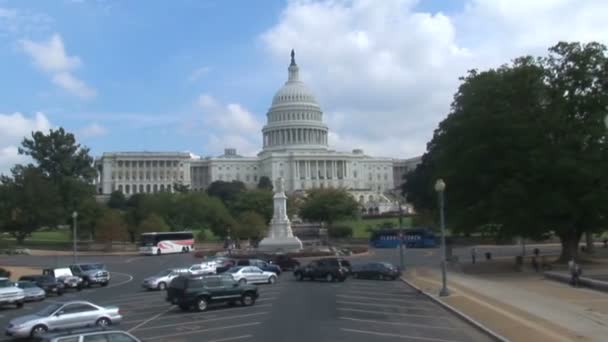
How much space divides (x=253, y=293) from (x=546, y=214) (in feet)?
82.9

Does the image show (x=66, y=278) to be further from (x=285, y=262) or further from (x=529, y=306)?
(x=529, y=306)

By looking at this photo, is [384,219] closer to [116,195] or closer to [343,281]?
[116,195]

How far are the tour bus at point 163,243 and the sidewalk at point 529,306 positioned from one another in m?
54.0

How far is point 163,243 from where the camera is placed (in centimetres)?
9669

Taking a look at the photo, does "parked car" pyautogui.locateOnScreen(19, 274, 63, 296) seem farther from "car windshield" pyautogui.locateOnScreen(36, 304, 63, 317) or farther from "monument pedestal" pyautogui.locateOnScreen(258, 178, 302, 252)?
"monument pedestal" pyautogui.locateOnScreen(258, 178, 302, 252)

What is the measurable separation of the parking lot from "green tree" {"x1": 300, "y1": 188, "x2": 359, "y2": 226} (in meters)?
91.2

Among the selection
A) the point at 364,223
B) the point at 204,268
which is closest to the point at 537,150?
the point at 204,268

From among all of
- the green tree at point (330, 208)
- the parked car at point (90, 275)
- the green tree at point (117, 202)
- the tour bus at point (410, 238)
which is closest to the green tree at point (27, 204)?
the tour bus at point (410, 238)

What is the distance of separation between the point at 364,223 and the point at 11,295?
11503 centimetres

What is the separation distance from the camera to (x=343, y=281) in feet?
158

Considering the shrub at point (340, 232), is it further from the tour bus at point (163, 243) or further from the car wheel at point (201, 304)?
the car wheel at point (201, 304)

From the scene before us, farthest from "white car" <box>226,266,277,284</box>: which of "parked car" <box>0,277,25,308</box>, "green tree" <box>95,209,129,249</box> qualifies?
"green tree" <box>95,209,129,249</box>

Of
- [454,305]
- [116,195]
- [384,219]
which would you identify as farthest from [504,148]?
[116,195]

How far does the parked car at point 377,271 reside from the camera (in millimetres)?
49625
